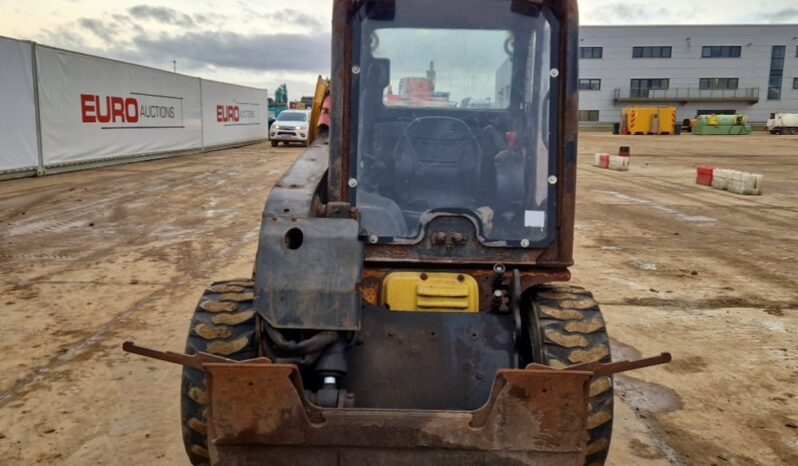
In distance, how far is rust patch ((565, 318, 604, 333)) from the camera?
124 inches

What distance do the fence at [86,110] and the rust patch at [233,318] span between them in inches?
608

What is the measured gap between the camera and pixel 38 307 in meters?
6.62

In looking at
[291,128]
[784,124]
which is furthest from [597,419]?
[784,124]

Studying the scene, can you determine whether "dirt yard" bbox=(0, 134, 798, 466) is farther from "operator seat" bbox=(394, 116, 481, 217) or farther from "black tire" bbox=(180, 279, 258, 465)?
"operator seat" bbox=(394, 116, 481, 217)

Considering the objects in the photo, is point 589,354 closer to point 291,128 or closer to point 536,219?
point 536,219

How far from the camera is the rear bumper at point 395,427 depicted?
8.41 feet

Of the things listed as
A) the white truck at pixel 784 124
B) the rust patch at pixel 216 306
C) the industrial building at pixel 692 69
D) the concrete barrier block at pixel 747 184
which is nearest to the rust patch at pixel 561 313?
the rust patch at pixel 216 306

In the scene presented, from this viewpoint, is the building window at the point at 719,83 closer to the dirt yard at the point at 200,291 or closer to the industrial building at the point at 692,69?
the industrial building at the point at 692,69

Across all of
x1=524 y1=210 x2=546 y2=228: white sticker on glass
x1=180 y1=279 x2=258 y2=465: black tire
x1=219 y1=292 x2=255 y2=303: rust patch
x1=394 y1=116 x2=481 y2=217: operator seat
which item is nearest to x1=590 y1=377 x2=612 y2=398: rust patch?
x1=524 y1=210 x2=546 y2=228: white sticker on glass

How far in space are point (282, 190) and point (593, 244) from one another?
7.95m

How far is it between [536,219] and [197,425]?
1922mm

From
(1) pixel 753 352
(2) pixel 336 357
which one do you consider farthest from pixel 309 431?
(1) pixel 753 352

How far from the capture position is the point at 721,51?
66500 millimetres

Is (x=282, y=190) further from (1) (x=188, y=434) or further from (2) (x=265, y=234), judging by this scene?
(1) (x=188, y=434)
